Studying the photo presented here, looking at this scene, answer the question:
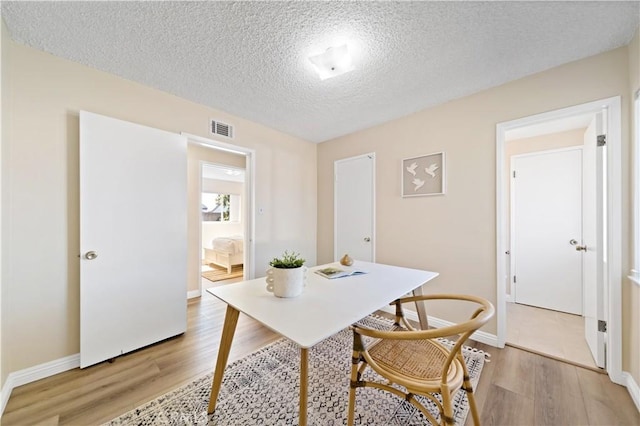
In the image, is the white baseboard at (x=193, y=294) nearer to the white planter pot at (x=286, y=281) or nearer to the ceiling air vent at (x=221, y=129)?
the ceiling air vent at (x=221, y=129)

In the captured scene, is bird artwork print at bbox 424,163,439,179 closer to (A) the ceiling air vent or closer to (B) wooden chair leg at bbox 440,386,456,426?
(B) wooden chair leg at bbox 440,386,456,426

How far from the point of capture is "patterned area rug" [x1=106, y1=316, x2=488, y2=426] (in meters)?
1.38

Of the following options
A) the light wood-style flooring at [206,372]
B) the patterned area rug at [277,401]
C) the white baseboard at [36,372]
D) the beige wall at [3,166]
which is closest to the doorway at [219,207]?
the beige wall at [3,166]

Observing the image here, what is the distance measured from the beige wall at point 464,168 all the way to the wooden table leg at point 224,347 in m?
2.11

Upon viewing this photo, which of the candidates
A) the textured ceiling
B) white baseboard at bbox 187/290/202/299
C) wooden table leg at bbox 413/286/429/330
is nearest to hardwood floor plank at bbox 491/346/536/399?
wooden table leg at bbox 413/286/429/330

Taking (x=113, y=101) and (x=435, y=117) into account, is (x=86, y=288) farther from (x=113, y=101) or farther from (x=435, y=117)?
(x=435, y=117)

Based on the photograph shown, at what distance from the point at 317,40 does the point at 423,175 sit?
1757mm

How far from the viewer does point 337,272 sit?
188 cm

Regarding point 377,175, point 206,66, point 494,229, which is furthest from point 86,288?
point 494,229

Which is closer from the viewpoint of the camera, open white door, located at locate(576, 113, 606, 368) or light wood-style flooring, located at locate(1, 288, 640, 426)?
light wood-style flooring, located at locate(1, 288, 640, 426)

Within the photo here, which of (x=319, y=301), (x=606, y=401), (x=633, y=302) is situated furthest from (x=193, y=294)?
→ (x=633, y=302)

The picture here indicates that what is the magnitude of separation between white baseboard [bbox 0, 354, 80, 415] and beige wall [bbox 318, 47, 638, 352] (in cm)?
303

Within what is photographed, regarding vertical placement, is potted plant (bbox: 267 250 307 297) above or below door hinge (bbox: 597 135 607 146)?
below

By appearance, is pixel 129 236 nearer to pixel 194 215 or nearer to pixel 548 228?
pixel 194 215
